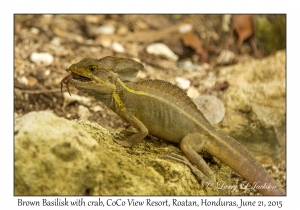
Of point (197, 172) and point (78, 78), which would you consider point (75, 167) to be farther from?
point (197, 172)

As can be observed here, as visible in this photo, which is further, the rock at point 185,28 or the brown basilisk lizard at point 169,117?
the rock at point 185,28

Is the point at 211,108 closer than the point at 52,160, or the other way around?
the point at 52,160

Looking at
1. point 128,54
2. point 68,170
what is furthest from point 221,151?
point 128,54

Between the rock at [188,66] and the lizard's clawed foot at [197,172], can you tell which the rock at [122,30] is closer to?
the rock at [188,66]

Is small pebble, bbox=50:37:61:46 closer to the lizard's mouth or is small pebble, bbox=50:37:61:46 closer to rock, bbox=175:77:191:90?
rock, bbox=175:77:191:90

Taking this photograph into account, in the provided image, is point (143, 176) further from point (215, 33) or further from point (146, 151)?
point (215, 33)

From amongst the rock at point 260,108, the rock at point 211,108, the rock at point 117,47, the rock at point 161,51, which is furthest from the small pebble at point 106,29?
the rock at point 211,108

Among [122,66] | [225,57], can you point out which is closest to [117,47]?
[225,57]
